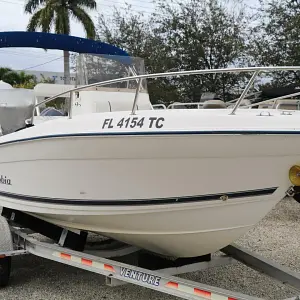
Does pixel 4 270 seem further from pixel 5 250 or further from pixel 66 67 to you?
pixel 66 67

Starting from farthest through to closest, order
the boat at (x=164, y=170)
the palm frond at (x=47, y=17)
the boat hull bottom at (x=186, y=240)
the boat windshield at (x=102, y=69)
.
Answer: the palm frond at (x=47, y=17) < the boat windshield at (x=102, y=69) < the boat hull bottom at (x=186, y=240) < the boat at (x=164, y=170)

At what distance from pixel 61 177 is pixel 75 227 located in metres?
0.51

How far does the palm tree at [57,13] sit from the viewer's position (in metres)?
25.0

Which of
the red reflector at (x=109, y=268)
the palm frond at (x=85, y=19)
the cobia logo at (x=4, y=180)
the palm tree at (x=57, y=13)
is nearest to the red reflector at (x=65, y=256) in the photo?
the red reflector at (x=109, y=268)

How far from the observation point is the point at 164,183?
3086 millimetres

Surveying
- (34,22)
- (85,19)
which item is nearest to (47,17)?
(34,22)

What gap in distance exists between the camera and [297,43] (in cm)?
1630

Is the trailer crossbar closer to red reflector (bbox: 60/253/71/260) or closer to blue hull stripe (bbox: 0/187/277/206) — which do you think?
red reflector (bbox: 60/253/71/260)

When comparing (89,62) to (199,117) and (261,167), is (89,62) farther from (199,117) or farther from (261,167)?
(261,167)

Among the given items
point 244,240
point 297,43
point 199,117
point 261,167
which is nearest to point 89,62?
point 199,117

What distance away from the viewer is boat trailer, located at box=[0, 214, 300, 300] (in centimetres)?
307

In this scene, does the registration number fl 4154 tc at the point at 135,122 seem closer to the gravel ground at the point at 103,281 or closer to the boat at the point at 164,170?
the boat at the point at 164,170

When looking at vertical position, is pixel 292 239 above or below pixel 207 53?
below

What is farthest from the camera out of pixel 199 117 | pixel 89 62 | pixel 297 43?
pixel 297 43
